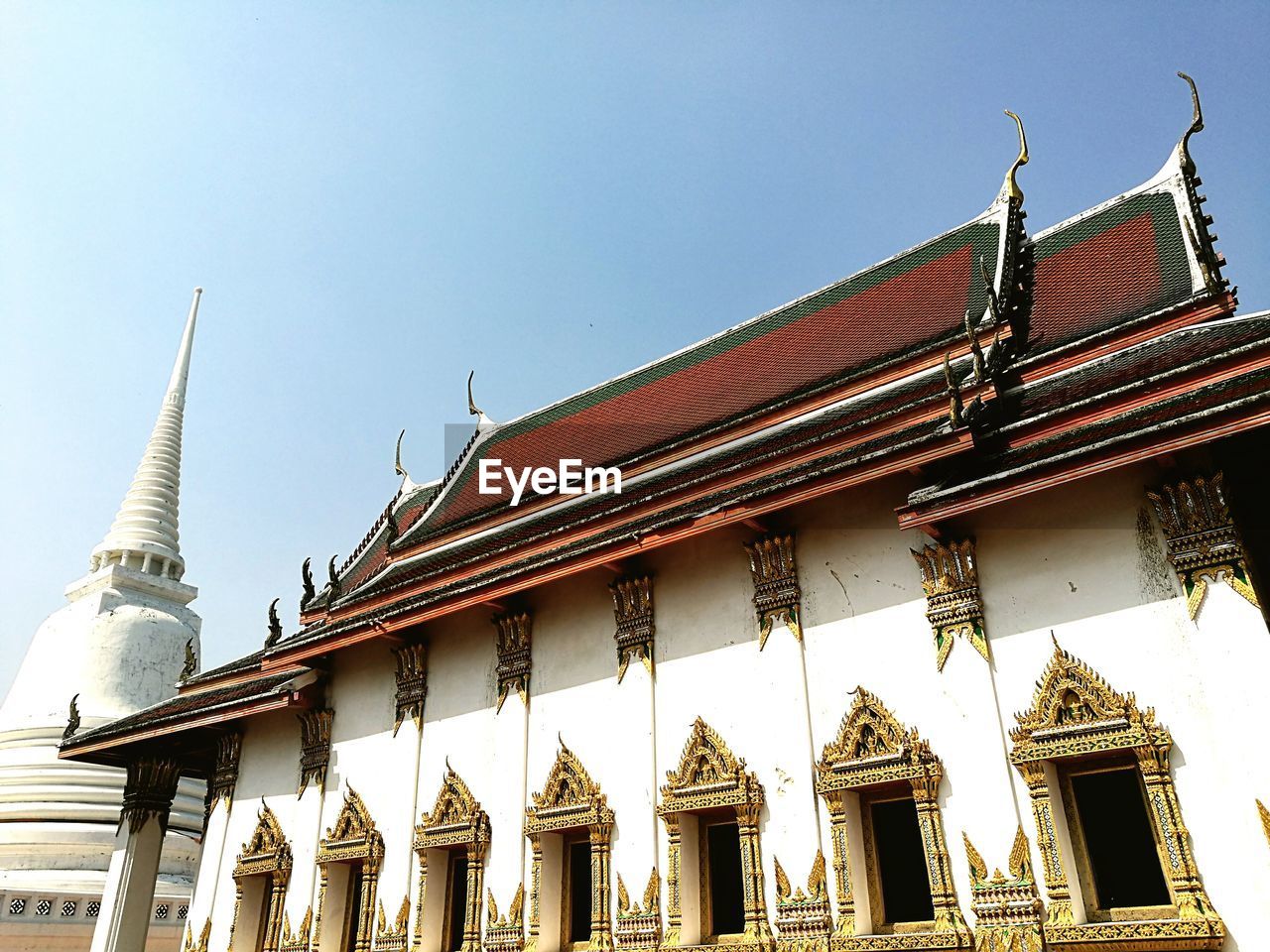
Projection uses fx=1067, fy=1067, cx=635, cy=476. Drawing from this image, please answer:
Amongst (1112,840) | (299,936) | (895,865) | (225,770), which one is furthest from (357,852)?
(1112,840)

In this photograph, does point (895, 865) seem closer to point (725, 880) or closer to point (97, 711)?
point (725, 880)

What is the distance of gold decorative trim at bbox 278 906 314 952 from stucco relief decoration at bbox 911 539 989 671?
6888 millimetres

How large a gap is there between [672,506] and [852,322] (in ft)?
12.2

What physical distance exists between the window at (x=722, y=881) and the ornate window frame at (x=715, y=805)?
0.24 meters

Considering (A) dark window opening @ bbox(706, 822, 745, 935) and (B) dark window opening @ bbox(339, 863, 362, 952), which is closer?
(A) dark window opening @ bbox(706, 822, 745, 935)

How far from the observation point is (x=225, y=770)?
12.2m

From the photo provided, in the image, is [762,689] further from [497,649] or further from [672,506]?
[497,649]

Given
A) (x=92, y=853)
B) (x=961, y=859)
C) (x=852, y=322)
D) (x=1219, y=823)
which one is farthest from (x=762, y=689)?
(x=92, y=853)

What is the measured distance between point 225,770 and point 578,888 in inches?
202

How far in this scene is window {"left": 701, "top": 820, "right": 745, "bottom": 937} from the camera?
8266mm

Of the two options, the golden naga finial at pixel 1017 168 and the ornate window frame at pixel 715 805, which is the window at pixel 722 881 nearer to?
the ornate window frame at pixel 715 805

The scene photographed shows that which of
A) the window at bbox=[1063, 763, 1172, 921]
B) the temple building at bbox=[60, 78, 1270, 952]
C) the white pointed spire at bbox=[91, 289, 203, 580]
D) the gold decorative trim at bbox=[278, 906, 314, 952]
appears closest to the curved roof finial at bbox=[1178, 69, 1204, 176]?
the temple building at bbox=[60, 78, 1270, 952]

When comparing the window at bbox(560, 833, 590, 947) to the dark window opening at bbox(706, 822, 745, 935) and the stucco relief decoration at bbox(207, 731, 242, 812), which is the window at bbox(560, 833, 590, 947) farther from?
the stucco relief decoration at bbox(207, 731, 242, 812)

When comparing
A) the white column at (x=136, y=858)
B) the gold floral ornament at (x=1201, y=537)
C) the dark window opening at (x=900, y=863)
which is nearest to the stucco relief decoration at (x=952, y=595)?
the dark window opening at (x=900, y=863)
